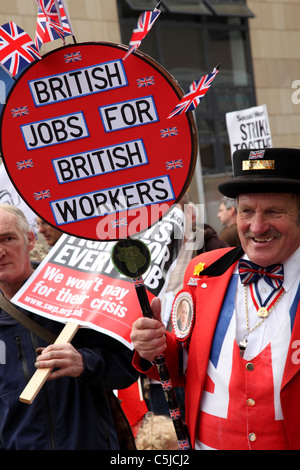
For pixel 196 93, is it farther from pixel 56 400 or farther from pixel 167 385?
pixel 56 400

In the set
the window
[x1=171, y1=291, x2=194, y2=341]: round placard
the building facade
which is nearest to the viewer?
[x1=171, y1=291, x2=194, y2=341]: round placard

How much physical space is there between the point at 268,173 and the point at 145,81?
569 mm

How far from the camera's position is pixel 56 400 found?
9.68ft

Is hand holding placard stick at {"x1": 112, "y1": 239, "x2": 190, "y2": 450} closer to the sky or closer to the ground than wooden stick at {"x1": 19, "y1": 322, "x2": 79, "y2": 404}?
closer to the sky

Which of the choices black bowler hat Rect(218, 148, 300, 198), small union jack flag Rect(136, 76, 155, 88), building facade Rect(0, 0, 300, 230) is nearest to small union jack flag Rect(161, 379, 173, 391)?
black bowler hat Rect(218, 148, 300, 198)

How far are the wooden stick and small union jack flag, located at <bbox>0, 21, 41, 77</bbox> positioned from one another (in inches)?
48.0

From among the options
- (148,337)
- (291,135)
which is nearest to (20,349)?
(148,337)

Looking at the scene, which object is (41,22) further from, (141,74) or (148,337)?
(148,337)

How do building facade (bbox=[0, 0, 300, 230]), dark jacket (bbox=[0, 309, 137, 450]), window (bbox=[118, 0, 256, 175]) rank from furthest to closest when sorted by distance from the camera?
1. window (bbox=[118, 0, 256, 175])
2. building facade (bbox=[0, 0, 300, 230])
3. dark jacket (bbox=[0, 309, 137, 450])

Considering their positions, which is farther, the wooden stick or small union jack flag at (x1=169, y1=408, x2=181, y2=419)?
the wooden stick

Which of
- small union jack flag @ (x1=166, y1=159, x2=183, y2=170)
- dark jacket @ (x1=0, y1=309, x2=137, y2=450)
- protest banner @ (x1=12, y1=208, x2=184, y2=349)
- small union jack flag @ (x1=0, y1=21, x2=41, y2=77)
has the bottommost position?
dark jacket @ (x1=0, y1=309, x2=137, y2=450)

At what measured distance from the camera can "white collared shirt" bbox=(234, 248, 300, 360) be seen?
233cm

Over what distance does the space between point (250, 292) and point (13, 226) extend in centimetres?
132

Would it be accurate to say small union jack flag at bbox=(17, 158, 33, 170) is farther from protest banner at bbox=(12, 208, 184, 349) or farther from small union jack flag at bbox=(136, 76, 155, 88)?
protest banner at bbox=(12, 208, 184, 349)
